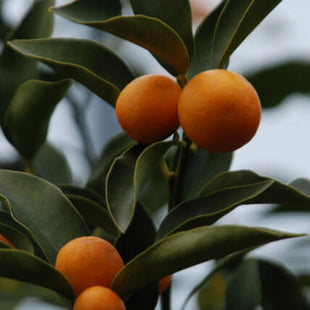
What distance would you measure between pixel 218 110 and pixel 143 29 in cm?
10

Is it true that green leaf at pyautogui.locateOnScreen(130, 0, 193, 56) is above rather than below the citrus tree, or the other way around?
above

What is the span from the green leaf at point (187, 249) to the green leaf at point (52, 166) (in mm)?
463

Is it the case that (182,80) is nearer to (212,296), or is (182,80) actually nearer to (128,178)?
(128,178)

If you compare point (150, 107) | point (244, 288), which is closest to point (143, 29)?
point (150, 107)

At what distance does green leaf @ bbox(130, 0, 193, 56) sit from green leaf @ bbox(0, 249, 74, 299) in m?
0.27

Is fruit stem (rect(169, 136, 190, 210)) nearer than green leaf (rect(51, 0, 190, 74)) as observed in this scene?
No

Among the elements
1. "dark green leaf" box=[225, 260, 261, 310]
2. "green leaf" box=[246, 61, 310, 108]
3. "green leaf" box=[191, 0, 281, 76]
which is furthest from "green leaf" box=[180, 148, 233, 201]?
"green leaf" box=[246, 61, 310, 108]

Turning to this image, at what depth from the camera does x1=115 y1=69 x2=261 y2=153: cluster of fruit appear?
576 mm

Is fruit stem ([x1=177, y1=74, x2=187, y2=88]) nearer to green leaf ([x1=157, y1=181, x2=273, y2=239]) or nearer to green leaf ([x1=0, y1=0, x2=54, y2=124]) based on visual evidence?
green leaf ([x1=157, y1=181, x2=273, y2=239])

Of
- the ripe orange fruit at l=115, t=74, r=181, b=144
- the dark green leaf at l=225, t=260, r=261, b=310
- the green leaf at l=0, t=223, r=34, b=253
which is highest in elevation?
the ripe orange fruit at l=115, t=74, r=181, b=144

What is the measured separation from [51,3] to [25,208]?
13.1 inches

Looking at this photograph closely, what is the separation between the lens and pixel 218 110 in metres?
0.58

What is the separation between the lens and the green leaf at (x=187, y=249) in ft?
1.70

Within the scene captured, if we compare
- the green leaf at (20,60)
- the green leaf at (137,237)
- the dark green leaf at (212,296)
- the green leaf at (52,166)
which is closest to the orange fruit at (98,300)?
the green leaf at (137,237)
